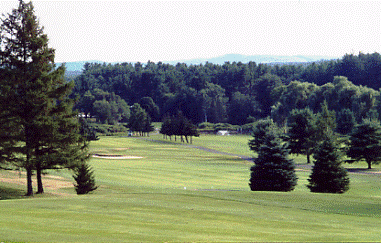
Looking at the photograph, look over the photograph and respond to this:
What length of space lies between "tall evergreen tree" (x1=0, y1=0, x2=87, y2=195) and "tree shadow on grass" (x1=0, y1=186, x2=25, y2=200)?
2.72ft

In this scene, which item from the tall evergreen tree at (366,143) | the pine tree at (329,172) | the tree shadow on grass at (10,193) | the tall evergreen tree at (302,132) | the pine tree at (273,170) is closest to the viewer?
the tree shadow on grass at (10,193)

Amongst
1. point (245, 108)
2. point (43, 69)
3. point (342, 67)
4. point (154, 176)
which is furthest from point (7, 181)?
point (342, 67)

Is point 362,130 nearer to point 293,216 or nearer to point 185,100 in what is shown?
point 293,216

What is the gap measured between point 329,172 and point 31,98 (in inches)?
847

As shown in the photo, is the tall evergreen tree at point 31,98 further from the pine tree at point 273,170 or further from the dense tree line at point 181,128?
the dense tree line at point 181,128

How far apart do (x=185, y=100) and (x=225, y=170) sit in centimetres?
12152

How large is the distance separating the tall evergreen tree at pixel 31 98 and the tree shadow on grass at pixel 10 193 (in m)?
0.83

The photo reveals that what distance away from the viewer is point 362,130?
57.8 m

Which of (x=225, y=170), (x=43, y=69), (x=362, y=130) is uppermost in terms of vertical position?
(x=43, y=69)

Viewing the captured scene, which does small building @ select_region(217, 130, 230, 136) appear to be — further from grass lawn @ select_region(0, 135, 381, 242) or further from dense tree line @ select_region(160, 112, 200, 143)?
grass lawn @ select_region(0, 135, 381, 242)

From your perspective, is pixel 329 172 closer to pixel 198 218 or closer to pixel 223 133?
pixel 198 218

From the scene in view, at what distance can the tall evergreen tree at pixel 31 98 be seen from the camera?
3048cm

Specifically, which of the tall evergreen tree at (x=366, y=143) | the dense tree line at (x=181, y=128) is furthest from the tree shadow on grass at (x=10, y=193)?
the dense tree line at (x=181, y=128)

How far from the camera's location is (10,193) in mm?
30766
